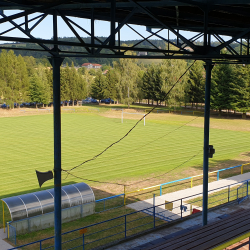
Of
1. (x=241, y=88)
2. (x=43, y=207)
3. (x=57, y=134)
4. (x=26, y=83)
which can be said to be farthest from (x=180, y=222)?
(x=26, y=83)

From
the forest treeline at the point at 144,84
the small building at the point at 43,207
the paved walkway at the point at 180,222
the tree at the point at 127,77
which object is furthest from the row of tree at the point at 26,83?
the small building at the point at 43,207

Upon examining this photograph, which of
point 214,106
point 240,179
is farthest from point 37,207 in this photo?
point 214,106

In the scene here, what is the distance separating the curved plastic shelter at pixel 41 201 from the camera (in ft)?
49.0

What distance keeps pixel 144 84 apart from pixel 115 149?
55.2m

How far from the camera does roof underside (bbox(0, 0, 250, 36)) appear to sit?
8.48m

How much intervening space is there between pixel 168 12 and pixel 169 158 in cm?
2178

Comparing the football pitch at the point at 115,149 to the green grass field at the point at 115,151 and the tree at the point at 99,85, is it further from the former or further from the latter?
the tree at the point at 99,85

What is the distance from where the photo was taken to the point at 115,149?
117 ft

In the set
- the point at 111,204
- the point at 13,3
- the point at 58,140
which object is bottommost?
the point at 111,204

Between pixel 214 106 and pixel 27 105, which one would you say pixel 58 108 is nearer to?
pixel 214 106

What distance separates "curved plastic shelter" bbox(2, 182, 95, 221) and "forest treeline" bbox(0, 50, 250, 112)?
48.6 meters

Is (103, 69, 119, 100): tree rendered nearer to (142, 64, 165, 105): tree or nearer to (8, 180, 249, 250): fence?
(142, 64, 165, 105): tree

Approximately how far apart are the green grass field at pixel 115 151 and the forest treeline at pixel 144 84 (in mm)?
7362

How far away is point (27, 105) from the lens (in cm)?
9512
